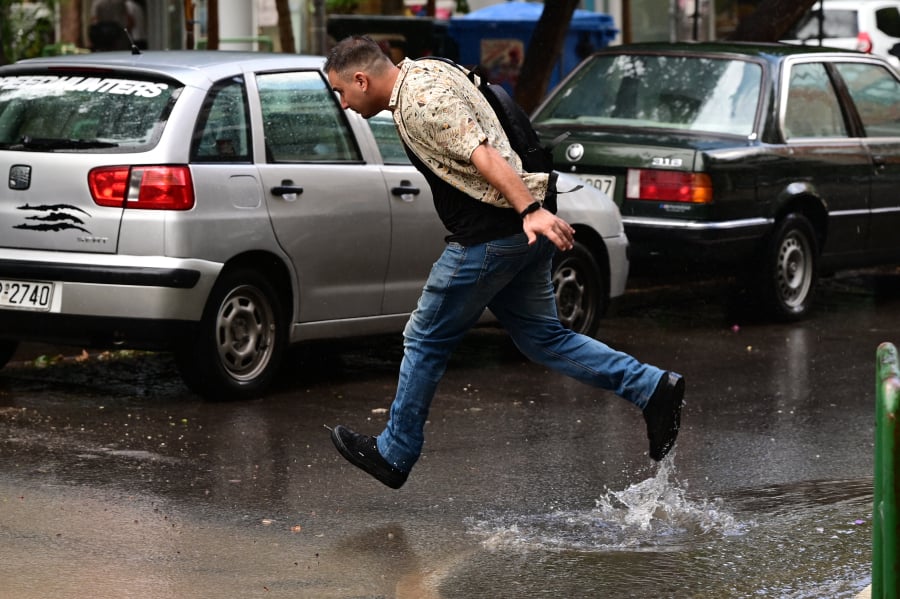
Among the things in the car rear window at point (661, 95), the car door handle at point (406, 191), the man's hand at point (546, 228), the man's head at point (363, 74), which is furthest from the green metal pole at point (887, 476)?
the car rear window at point (661, 95)

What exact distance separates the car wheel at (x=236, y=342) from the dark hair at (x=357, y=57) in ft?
7.65

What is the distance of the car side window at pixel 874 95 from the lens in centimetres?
1186

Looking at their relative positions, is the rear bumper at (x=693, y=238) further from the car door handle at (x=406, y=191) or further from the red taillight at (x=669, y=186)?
the car door handle at (x=406, y=191)

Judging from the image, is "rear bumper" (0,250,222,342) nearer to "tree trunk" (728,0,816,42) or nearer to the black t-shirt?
the black t-shirt

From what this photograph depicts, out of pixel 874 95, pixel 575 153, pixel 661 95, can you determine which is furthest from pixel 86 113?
pixel 874 95

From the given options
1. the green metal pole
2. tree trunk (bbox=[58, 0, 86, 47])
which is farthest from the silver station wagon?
tree trunk (bbox=[58, 0, 86, 47])

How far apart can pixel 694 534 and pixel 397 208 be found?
3383 millimetres

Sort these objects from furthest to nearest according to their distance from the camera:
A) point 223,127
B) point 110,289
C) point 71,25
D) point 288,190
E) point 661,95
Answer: point 71,25 → point 661,95 → point 288,190 → point 223,127 → point 110,289

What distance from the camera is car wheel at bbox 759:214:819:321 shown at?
10922mm

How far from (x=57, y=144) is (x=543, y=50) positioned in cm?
706

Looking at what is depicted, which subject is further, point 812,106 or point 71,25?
point 71,25

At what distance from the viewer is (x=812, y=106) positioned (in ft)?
37.4

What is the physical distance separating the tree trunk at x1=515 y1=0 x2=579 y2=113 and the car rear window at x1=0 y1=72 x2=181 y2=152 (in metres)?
6.61

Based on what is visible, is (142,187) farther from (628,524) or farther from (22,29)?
(22,29)
